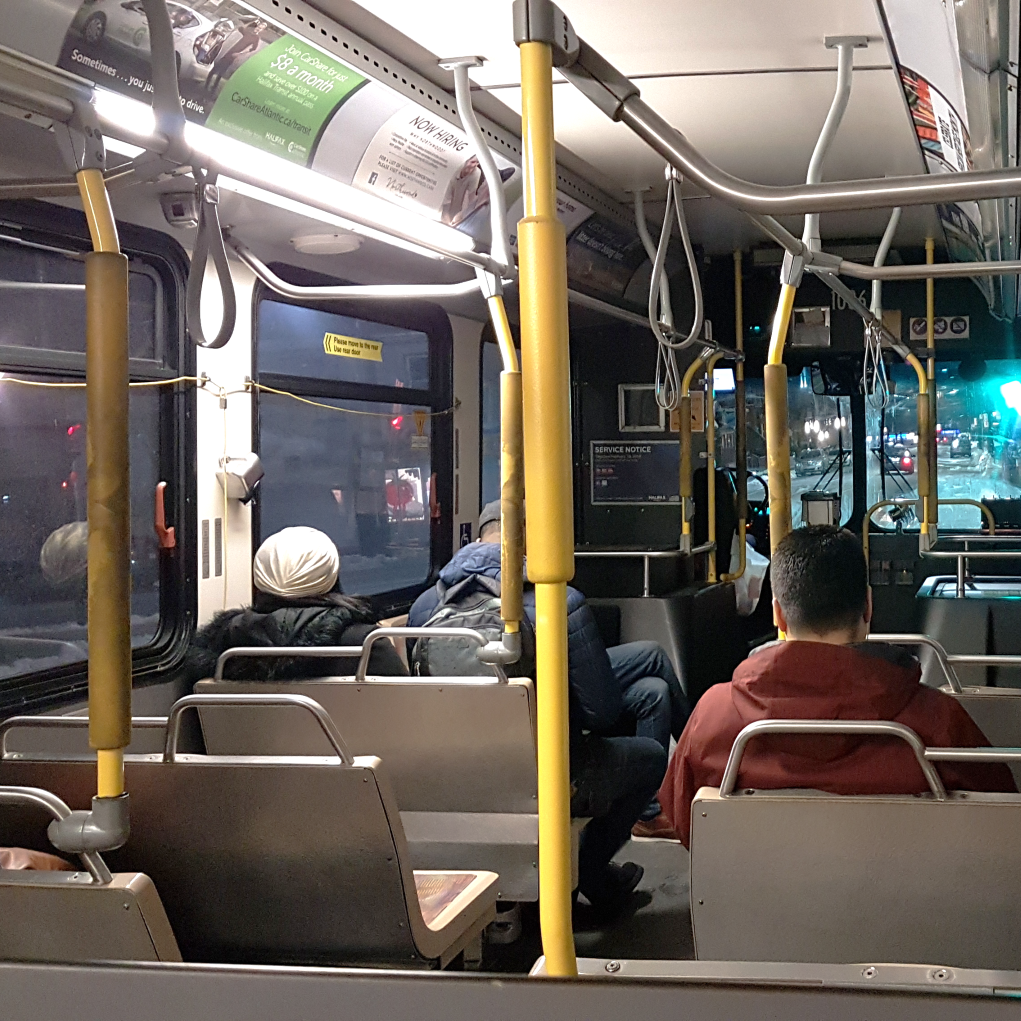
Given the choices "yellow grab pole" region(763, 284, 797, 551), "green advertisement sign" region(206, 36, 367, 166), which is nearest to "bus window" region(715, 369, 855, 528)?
"green advertisement sign" region(206, 36, 367, 166)

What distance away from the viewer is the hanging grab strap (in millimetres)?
1793

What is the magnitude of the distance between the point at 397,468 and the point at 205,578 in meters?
1.93

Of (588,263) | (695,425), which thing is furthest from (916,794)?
(695,425)

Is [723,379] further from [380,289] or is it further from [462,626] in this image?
[380,289]

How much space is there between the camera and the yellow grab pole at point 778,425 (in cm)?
249

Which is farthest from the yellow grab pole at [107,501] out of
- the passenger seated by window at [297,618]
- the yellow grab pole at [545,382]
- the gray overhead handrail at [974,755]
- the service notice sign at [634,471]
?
the service notice sign at [634,471]

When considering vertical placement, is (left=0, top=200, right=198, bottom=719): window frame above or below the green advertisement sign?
below

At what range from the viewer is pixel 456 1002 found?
951mm

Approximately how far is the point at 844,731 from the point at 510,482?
0.85m

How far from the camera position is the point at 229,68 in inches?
120

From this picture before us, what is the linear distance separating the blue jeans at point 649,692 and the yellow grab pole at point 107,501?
363cm

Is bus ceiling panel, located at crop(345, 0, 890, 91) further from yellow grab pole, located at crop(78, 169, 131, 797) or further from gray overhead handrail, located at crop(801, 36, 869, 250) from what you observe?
yellow grab pole, located at crop(78, 169, 131, 797)

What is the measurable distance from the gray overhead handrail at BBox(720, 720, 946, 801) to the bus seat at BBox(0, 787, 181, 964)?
0.95m

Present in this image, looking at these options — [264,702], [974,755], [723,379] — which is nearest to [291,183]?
[264,702]
